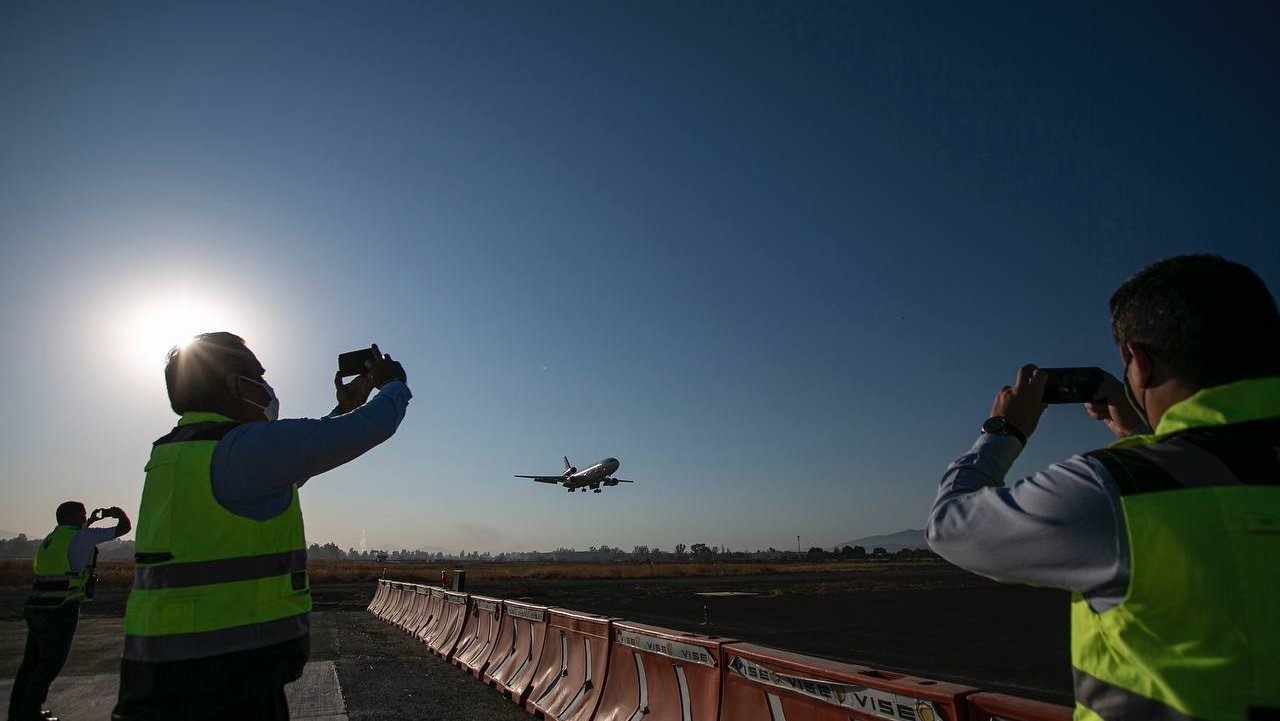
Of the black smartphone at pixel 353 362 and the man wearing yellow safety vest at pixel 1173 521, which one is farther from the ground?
the black smartphone at pixel 353 362

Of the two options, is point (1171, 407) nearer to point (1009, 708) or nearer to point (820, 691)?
point (1009, 708)

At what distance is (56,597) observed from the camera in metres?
7.04

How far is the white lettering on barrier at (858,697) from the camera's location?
11.2 feet

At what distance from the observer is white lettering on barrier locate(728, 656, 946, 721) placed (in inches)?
135

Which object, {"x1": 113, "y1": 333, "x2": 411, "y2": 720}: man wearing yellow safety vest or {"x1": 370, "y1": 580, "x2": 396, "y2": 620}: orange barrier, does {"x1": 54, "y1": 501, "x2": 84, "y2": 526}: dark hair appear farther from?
{"x1": 370, "y1": 580, "x2": 396, "y2": 620}: orange barrier

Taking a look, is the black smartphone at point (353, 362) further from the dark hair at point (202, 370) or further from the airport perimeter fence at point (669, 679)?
the airport perimeter fence at point (669, 679)

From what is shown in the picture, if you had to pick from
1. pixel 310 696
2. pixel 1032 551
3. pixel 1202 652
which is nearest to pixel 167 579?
pixel 1032 551

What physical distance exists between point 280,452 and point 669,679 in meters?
4.38

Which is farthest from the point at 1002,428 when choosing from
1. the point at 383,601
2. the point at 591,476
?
the point at 591,476

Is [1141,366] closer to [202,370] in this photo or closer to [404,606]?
[202,370]

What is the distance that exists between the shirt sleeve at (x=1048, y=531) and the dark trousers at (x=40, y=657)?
7693 mm

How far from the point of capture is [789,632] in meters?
18.1

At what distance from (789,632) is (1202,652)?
18.1 m

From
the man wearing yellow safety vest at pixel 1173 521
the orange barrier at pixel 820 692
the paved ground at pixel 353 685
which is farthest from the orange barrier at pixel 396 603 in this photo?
the man wearing yellow safety vest at pixel 1173 521
